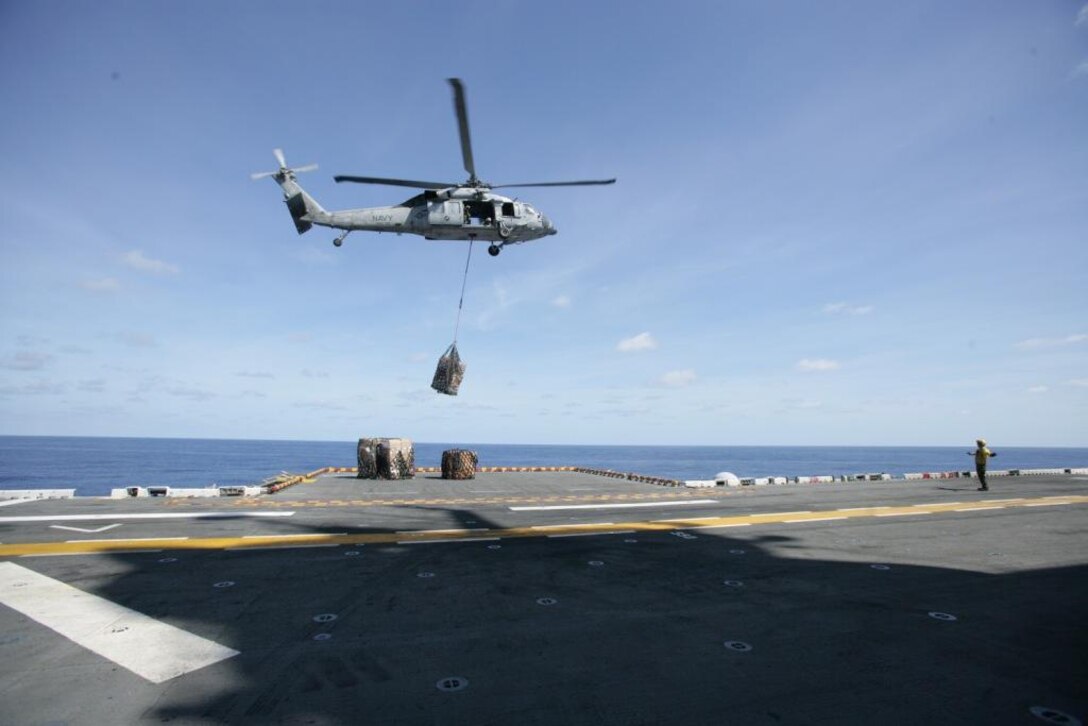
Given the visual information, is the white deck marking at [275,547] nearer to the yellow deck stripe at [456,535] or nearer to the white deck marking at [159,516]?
the yellow deck stripe at [456,535]

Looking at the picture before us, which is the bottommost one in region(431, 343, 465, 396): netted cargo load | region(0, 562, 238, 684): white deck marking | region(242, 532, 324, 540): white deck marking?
region(0, 562, 238, 684): white deck marking

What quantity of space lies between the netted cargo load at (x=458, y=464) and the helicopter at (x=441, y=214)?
14025 mm

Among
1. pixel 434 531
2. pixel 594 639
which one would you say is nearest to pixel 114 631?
pixel 594 639

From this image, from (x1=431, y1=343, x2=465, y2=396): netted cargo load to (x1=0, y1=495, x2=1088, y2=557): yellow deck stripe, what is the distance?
1373 centimetres

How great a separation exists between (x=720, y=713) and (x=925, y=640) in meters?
3.95

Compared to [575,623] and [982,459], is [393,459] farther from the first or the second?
[982,459]

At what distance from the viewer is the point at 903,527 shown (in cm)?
Result: 1544

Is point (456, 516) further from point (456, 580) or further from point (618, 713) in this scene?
point (618, 713)

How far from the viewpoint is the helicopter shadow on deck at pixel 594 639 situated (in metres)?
5.34

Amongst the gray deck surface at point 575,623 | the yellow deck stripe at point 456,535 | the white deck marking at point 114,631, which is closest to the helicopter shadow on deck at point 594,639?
the gray deck surface at point 575,623

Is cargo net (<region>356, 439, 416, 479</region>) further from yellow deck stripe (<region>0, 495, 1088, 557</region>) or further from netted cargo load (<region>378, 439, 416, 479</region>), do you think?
yellow deck stripe (<region>0, 495, 1088, 557</region>)

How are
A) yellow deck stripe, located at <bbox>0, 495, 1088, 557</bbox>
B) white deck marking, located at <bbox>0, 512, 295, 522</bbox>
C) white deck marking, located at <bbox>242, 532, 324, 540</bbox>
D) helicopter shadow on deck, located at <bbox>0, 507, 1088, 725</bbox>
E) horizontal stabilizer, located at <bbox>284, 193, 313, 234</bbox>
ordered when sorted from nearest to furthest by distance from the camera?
helicopter shadow on deck, located at <bbox>0, 507, 1088, 725</bbox> → yellow deck stripe, located at <bbox>0, 495, 1088, 557</bbox> → white deck marking, located at <bbox>242, 532, 324, 540</bbox> → white deck marking, located at <bbox>0, 512, 295, 522</bbox> → horizontal stabilizer, located at <bbox>284, 193, 313, 234</bbox>

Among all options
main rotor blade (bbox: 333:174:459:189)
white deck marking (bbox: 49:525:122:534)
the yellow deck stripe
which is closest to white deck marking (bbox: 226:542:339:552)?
the yellow deck stripe

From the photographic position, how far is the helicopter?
20031mm
